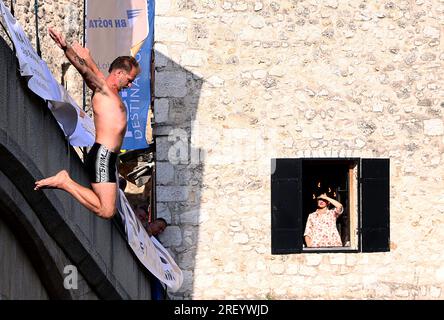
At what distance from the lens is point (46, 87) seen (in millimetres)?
6238

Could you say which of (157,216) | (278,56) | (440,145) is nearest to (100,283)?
(157,216)

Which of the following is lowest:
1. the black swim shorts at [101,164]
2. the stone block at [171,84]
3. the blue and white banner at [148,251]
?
the blue and white banner at [148,251]

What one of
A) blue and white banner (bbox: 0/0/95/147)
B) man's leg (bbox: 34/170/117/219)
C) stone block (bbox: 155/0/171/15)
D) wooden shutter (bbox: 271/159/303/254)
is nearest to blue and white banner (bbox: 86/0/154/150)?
stone block (bbox: 155/0/171/15)

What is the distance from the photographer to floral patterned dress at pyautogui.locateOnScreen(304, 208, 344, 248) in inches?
408

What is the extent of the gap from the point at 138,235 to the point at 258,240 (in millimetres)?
2282

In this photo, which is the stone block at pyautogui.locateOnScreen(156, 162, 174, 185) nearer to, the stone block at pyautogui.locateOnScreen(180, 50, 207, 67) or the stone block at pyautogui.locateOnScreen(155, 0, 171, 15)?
the stone block at pyautogui.locateOnScreen(180, 50, 207, 67)

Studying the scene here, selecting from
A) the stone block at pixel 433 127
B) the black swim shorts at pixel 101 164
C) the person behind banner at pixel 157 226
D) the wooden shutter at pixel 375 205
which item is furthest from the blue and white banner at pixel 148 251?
the stone block at pixel 433 127

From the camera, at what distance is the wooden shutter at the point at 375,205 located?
33.4 ft

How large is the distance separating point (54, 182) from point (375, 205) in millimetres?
5227

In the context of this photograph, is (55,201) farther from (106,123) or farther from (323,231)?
(323,231)

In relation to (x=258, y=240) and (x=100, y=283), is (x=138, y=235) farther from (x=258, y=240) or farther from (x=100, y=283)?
(x=258, y=240)

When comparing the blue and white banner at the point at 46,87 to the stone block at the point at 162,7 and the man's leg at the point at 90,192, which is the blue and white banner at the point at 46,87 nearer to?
the man's leg at the point at 90,192

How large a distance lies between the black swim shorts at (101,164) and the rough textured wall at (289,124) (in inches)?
133

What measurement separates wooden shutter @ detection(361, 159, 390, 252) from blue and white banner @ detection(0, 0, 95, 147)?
3810 mm
